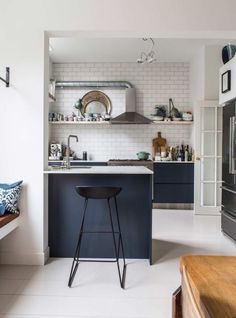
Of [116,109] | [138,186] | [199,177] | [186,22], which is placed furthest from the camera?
[116,109]

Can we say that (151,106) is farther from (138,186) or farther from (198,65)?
(138,186)

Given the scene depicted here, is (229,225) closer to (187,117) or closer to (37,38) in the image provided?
(187,117)

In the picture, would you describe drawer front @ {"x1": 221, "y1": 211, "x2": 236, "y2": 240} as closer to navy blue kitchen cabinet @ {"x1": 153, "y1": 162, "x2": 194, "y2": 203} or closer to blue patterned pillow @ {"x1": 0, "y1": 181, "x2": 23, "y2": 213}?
navy blue kitchen cabinet @ {"x1": 153, "y1": 162, "x2": 194, "y2": 203}

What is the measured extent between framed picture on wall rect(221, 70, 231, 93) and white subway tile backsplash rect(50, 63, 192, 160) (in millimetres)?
2647

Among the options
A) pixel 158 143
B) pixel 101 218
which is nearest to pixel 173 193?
pixel 158 143

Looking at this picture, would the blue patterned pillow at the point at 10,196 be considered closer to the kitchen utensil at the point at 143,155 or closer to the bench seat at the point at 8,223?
the bench seat at the point at 8,223

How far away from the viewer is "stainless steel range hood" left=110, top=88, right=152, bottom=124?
6672 millimetres

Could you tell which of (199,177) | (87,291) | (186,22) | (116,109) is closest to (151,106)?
(116,109)

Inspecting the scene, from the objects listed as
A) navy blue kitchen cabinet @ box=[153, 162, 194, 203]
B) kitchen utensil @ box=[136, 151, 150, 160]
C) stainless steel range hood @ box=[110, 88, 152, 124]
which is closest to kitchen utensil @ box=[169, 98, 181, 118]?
stainless steel range hood @ box=[110, 88, 152, 124]

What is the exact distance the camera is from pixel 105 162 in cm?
676

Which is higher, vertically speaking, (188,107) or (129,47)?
(129,47)

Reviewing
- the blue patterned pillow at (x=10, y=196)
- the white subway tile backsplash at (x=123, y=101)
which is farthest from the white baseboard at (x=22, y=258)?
the white subway tile backsplash at (x=123, y=101)

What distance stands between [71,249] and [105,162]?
11.1 ft

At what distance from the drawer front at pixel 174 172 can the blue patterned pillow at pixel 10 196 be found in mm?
3781
